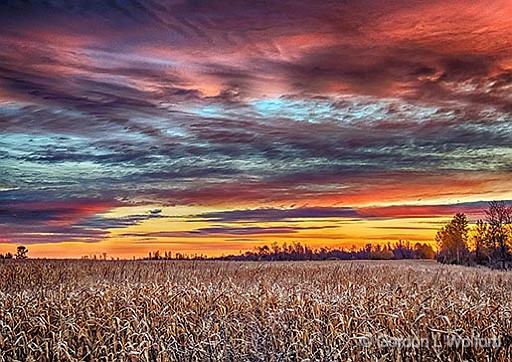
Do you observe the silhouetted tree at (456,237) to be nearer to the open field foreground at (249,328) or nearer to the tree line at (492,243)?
the tree line at (492,243)

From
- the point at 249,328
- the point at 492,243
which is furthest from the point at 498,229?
the point at 249,328

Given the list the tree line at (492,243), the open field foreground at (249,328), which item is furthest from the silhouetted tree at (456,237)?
the open field foreground at (249,328)

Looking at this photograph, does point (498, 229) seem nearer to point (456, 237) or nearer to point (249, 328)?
point (456, 237)

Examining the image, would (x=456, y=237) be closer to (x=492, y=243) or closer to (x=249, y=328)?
(x=492, y=243)

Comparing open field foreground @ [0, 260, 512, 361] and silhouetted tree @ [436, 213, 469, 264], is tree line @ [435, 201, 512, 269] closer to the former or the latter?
silhouetted tree @ [436, 213, 469, 264]

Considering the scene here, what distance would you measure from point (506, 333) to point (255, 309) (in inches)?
216

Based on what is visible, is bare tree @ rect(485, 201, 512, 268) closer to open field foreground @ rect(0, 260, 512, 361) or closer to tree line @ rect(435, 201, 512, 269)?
tree line @ rect(435, 201, 512, 269)

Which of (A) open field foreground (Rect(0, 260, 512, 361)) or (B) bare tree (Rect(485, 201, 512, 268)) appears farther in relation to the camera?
(B) bare tree (Rect(485, 201, 512, 268))

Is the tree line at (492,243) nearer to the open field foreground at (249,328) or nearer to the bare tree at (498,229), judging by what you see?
the bare tree at (498,229)

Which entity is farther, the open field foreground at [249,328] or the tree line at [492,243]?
the tree line at [492,243]

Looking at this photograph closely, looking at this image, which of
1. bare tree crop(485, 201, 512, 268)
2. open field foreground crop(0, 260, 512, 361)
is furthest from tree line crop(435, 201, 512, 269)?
open field foreground crop(0, 260, 512, 361)

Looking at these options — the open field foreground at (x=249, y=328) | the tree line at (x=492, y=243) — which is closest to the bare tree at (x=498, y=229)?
the tree line at (x=492, y=243)

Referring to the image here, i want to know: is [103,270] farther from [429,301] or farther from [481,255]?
[481,255]

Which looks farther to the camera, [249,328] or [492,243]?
[492,243]
